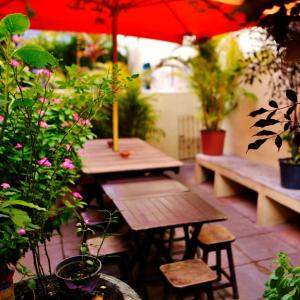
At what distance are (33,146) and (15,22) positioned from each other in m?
0.54

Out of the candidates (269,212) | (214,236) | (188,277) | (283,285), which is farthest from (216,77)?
(283,285)

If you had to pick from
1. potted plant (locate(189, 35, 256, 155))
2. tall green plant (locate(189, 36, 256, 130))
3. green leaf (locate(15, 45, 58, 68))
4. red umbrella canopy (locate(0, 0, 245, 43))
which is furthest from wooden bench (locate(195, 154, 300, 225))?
green leaf (locate(15, 45, 58, 68))

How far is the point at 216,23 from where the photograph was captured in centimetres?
398

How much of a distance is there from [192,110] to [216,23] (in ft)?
9.32

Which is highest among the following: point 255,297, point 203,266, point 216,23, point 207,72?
point 216,23

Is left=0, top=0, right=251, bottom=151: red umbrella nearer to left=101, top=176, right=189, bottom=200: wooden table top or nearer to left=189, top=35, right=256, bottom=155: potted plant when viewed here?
left=189, top=35, right=256, bottom=155: potted plant

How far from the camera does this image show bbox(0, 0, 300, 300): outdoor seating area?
1463 millimetres

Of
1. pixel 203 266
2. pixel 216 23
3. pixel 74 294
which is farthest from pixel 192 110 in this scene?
pixel 74 294

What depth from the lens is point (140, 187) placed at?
2967 mm

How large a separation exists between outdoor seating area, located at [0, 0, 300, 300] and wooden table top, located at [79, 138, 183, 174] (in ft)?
0.08

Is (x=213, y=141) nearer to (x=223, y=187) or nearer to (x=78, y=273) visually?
(x=223, y=187)

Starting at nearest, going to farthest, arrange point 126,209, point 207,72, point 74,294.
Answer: point 74,294 < point 126,209 < point 207,72

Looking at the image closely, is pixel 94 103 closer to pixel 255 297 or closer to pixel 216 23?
pixel 255 297

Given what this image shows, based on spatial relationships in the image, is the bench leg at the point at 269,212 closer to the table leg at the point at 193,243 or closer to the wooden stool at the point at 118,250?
the table leg at the point at 193,243
